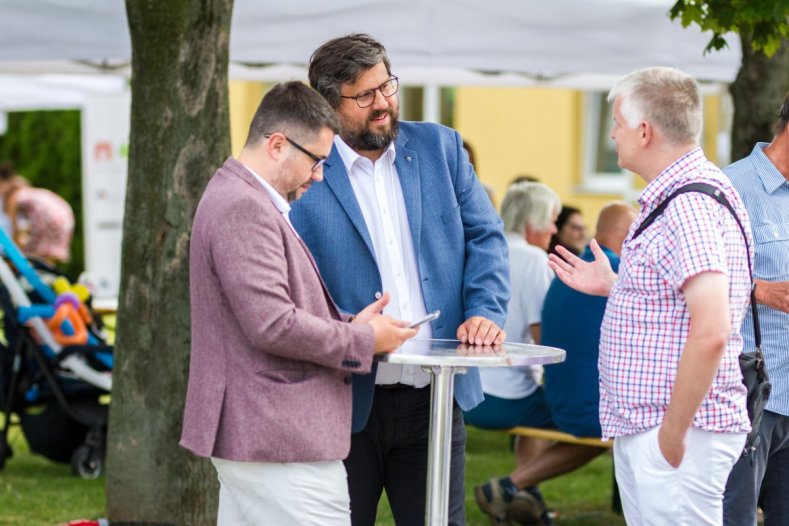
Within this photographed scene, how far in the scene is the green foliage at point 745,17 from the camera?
520cm

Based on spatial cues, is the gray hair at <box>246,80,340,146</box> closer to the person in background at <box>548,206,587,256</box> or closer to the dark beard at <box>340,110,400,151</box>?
the dark beard at <box>340,110,400,151</box>

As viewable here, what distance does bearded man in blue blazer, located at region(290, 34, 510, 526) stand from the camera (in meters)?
3.55

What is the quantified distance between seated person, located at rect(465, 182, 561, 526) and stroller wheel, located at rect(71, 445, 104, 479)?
2083 millimetres

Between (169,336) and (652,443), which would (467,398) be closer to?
(652,443)

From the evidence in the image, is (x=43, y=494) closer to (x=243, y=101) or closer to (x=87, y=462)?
(x=87, y=462)

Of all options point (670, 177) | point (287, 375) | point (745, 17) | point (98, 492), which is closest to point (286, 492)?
point (287, 375)

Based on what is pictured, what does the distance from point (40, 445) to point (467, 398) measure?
4219mm

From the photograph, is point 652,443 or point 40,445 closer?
point 652,443

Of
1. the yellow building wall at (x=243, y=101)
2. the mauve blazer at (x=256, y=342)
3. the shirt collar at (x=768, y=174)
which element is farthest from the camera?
the yellow building wall at (x=243, y=101)

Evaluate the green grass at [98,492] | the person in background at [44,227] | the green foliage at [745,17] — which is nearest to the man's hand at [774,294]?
the green foliage at [745,17]

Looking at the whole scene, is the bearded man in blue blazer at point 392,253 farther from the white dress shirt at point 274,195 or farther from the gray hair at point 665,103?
the gray hair at point 665,103

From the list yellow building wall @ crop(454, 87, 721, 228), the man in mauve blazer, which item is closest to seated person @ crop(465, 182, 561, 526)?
the man in mauve blazer

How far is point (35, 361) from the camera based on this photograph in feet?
23.4

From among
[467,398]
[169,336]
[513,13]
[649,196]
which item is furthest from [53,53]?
[649,196]
